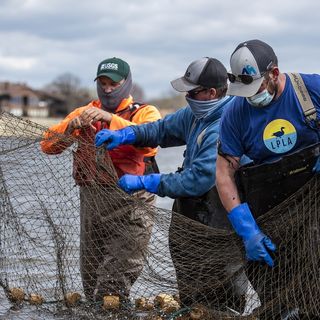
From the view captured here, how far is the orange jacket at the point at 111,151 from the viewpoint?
6211mm

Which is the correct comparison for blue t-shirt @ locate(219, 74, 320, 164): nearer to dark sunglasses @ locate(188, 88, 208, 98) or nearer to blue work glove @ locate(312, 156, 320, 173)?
blue work glove @ locate(312, 156, 320, 173)

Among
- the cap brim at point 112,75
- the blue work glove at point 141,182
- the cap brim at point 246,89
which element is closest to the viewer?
the cap brim at point 246,89

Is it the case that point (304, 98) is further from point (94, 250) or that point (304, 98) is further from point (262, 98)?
point (94, 250)

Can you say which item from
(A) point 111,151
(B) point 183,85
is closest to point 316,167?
(B) point 183,85

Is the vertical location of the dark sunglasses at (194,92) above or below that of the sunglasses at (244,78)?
below

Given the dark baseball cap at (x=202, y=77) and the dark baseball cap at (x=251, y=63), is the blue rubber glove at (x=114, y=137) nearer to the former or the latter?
the dark baseball cap at (x=202, y=77)

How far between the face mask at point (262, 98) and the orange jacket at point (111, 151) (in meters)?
1.55

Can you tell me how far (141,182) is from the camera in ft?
19.1

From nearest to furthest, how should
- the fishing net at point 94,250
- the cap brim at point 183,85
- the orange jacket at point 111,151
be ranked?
the fishing net at point 94,250 < the cap brim at point 183,85 < the orange jacket at point 111,151

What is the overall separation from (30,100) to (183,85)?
9878 cm

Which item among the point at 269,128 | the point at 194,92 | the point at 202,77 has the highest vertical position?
the point at 202,77

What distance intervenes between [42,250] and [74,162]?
671mm

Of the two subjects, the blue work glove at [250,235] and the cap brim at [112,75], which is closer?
the blue work glove at [250,235]

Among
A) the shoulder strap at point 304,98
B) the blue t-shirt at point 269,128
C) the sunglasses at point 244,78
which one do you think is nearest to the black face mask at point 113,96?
the blue t-shirt at point 269,128
